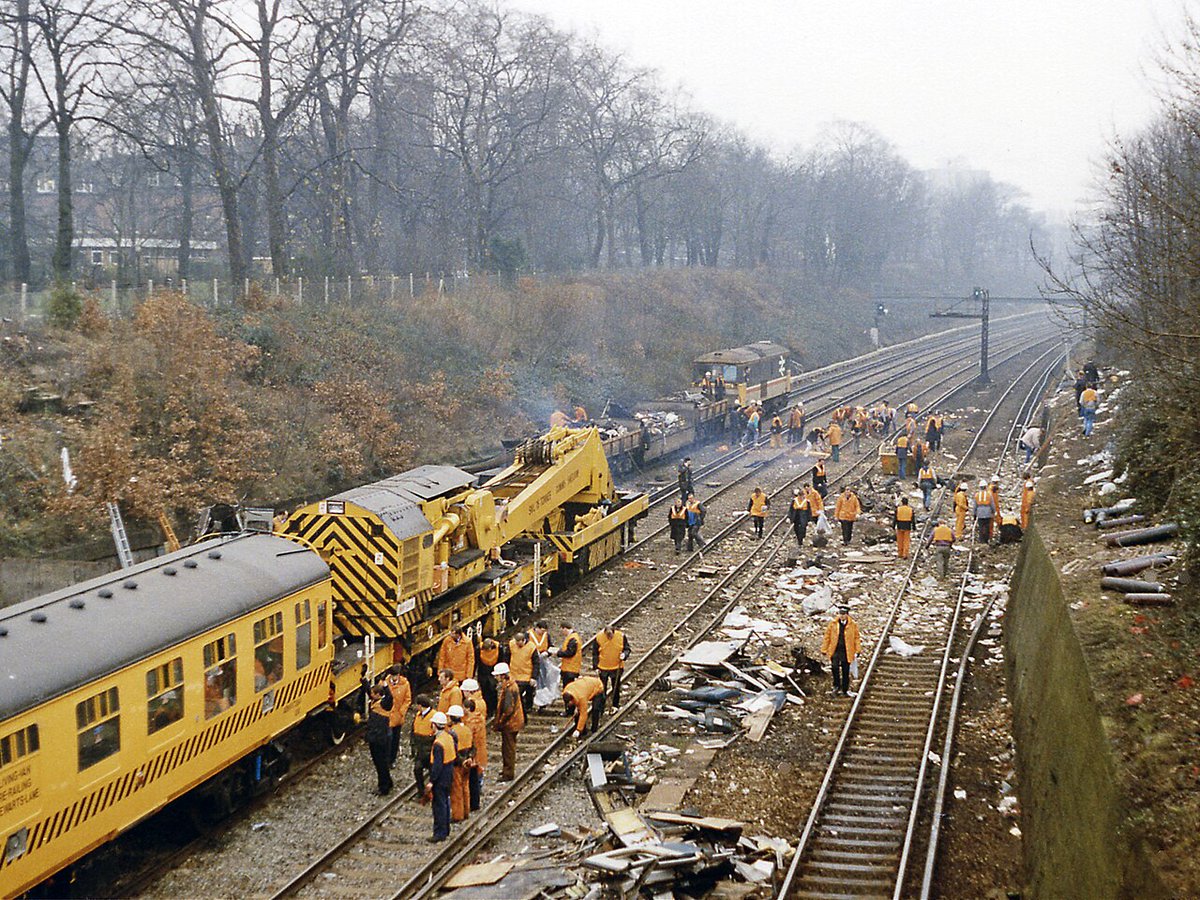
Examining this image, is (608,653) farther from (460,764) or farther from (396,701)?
(460,764)

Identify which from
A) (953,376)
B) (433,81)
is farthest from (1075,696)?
(953,376)

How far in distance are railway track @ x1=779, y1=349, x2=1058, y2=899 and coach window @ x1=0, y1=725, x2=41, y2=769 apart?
620 cm

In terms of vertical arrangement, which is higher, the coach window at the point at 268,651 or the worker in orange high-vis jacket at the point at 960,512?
the coach window at the point at 268,651

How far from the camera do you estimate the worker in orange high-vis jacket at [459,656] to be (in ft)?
45.9

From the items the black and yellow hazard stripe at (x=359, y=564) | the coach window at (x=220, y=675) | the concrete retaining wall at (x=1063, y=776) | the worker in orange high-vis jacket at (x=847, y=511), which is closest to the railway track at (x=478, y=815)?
the coach window at (x=220, y=675)

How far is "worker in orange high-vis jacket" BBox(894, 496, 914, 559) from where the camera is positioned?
74.2ft

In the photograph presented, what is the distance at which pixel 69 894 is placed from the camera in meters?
9.23

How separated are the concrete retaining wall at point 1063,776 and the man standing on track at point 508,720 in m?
5.37

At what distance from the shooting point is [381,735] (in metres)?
11.8

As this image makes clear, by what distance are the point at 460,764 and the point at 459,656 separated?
2870mm

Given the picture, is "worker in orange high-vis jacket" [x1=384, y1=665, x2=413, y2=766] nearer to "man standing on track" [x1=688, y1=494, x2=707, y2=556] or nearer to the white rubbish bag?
the white rubbish bag

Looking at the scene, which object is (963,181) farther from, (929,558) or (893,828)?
(893,828)

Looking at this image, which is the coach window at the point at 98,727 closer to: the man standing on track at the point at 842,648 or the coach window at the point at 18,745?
the coach window at the point at 18,745

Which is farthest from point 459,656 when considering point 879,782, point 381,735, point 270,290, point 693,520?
point 270,290
